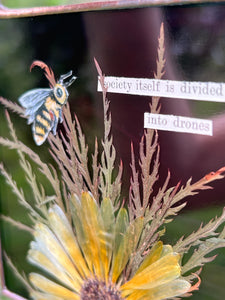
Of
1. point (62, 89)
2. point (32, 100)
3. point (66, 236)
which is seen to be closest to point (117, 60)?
point (62, 89)

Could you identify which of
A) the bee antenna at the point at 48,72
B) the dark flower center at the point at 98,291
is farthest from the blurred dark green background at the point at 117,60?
the dark flower center at the point at 98,291

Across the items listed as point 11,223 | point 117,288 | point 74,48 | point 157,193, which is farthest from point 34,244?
point 74,48

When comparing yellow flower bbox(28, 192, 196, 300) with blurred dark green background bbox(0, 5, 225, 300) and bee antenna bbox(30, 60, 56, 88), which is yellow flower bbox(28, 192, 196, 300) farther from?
bee antenna bbox(30, 60, 56, 88)

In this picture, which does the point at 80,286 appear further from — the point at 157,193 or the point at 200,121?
the point at 200,121

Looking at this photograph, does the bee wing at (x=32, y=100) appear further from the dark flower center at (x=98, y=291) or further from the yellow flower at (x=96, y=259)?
the dark flower center at (x=98, y=291)

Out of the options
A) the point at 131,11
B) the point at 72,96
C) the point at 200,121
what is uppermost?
the point at 131,11

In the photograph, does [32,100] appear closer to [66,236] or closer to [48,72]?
[48,72]
